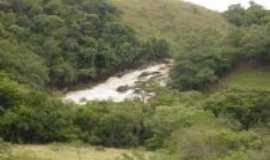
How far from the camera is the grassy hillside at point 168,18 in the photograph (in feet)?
254

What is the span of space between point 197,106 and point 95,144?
854 centimetres

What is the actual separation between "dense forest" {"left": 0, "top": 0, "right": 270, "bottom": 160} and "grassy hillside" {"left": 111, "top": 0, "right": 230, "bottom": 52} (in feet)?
11.6

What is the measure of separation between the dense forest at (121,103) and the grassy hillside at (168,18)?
3.54 meters

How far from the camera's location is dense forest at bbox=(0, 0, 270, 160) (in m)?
35.9

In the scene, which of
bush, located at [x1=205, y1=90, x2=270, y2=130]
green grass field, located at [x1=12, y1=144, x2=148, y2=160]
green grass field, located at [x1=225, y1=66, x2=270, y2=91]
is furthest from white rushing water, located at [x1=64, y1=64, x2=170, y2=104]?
green grass field, located at [x1=12, y1=144, x2=148, y2=160]

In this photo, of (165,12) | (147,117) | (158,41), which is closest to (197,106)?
(147,117)

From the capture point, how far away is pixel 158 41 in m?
68.6

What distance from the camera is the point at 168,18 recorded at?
272 feet

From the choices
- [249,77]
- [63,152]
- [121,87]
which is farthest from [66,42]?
[63,152]

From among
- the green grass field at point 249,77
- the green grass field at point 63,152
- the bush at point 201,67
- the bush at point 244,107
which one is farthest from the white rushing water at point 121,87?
the green grass field at point 63,152

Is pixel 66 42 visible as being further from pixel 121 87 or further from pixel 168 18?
pixel 168 18

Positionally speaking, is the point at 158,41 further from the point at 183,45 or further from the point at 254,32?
the point at 254,32

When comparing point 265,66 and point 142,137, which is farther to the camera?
point 265,66

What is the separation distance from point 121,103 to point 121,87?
1531 cm
